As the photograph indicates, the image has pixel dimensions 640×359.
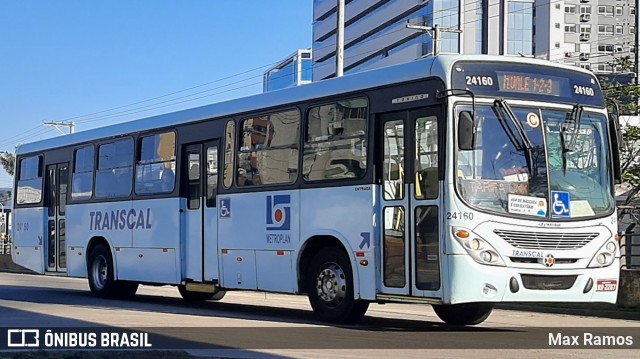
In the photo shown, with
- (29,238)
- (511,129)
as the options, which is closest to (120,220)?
(29,238)

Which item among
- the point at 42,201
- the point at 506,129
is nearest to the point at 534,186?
the point at 506,129

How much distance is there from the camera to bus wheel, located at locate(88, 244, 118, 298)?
1934 centimetres

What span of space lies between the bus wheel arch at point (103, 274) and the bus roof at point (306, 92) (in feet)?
7.35

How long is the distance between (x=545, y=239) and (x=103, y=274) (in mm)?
10391

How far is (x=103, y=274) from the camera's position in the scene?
19.7 meters

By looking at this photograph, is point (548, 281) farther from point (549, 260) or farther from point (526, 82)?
point (526, 82)

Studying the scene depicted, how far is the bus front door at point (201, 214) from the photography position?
1639 cm

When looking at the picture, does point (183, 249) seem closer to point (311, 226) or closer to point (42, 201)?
point (311, 226)

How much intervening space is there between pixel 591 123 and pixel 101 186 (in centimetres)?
1049

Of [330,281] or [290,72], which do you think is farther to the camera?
[290,72]

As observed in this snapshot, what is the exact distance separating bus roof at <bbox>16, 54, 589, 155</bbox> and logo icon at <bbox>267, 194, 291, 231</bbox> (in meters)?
1.48

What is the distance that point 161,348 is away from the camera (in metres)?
10.9

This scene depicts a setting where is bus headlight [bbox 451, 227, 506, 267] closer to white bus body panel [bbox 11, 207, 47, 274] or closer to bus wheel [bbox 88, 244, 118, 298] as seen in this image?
bus wheel [bbox 88, 244, 118, 298]

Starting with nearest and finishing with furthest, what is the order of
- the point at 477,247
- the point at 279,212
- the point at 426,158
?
the point at 477,247
the point at 426,158
the point at 279,212
